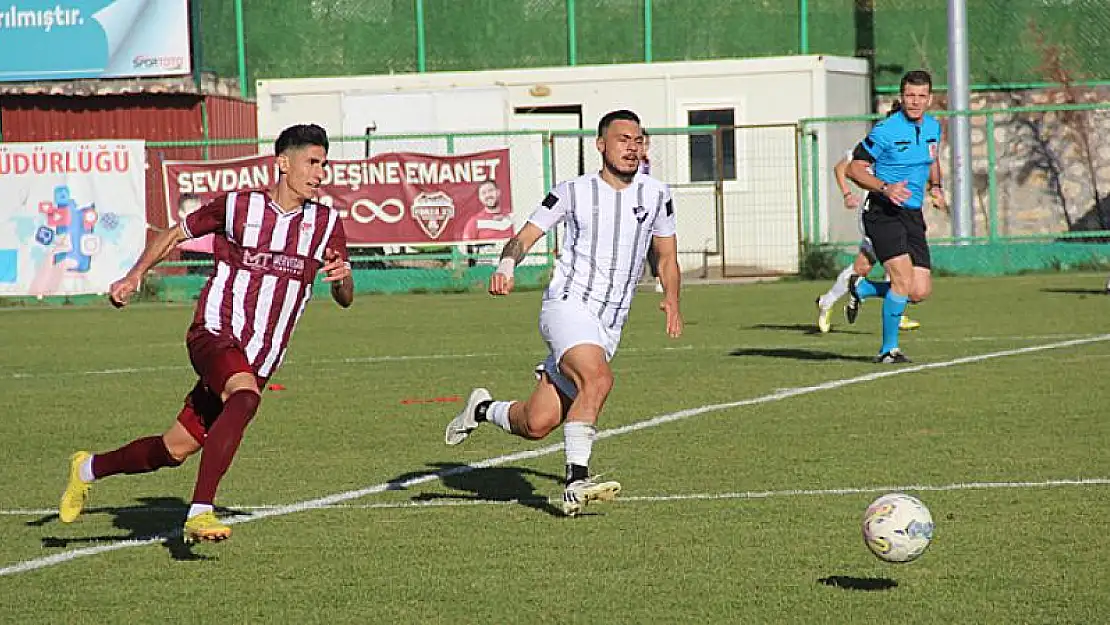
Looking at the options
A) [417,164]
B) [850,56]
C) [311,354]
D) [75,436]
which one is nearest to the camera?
[75,436]

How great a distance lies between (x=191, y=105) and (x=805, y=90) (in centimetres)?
971

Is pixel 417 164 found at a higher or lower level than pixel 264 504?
higher

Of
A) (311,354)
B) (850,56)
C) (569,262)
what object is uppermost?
(850,56)

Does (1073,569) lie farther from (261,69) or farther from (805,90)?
(261,69)

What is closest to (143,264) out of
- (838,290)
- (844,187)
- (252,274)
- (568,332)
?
(252,274)

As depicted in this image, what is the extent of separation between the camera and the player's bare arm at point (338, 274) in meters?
7.75

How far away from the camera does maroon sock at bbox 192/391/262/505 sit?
7266 mm

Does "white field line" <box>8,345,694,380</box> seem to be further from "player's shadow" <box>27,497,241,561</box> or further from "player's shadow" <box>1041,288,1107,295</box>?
"player's shadow" <box>1041,288,1107,295</box>

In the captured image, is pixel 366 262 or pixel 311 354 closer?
pixel 311 354

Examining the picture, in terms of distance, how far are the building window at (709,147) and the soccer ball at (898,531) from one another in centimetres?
2185

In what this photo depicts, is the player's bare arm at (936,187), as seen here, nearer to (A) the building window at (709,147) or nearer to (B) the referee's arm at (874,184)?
(B) the referee's arm at (874,184)

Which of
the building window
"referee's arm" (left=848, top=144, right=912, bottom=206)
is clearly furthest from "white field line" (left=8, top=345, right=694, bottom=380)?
the building window

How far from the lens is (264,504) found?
873 centimetres

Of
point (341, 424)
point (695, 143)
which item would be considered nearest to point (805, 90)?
point (695, 143)
